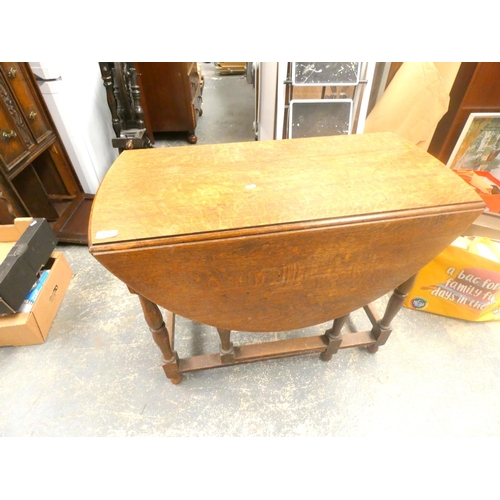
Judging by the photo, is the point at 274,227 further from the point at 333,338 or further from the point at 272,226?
the point at 333,338

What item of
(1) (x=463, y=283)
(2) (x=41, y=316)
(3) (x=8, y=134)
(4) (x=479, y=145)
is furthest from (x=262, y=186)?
(4) (x=479, y=145)

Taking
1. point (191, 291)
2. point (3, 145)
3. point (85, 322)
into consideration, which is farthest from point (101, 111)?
point (191, 291)

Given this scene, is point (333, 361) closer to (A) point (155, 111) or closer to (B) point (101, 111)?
(B) point (101, 111)

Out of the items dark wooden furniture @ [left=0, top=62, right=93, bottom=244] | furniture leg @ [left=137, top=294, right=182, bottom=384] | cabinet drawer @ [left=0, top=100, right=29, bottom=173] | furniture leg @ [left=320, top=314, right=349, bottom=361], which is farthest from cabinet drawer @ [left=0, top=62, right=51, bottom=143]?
furniture leg @ [left=320, top=314, right=349, bottom=361]

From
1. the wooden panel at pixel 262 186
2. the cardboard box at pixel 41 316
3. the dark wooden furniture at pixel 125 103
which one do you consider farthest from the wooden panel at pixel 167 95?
the wooden panel at pixel 262 186

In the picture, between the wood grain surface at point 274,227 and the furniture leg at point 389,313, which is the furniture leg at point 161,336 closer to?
the wood grain surface at point 274,227

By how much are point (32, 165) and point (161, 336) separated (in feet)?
5.09

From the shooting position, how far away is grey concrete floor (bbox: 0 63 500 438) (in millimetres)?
1162

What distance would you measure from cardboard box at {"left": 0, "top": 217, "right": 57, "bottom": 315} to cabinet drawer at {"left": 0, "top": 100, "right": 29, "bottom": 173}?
0.99 feet

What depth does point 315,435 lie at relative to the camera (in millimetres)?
1146

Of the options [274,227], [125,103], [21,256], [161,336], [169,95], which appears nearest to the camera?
[274,227]

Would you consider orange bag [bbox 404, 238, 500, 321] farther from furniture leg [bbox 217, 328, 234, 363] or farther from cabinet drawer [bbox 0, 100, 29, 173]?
cabinet drawer [bbox 0, 100, 29, 173]

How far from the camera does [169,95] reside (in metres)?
2.72

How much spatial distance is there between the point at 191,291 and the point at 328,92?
1734mm
